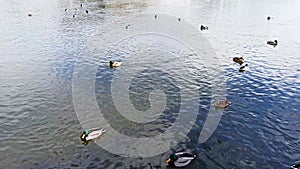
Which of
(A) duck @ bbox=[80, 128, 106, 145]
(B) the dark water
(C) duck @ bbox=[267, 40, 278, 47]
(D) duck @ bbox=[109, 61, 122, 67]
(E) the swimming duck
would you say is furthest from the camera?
(C) duck @ bbox=[267, 40, 278, 47]

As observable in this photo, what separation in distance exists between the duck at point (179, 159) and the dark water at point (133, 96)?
16.7 inches

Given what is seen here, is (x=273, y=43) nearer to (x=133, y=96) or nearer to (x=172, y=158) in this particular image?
(x=133, y=96)

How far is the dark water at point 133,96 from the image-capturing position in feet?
55.2

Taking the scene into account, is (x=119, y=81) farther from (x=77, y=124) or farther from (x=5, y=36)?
(x=5, y=36)

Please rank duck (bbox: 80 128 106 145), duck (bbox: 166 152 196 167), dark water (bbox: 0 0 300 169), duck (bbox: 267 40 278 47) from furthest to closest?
duck (bbox: 267 40 278 47)
duck (bbox: 80 128 106 145)
dark water (bbox: 0 0 300 169)
duck (bbox: 166 152 196 167)

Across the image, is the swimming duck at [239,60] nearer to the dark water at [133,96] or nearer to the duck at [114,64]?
the dark water at [133,96]

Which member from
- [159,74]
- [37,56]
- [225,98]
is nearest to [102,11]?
[37,56]

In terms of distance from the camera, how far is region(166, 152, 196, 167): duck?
52.6ft

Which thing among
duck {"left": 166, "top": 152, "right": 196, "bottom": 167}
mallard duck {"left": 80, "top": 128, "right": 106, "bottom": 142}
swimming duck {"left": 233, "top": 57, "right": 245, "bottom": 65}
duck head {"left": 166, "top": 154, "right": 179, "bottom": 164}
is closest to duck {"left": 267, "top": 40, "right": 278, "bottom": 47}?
swimming duck {"left": 233, "top": 57, "right": 245, "bottom": 65}

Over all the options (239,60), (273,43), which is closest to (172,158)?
(239,60)

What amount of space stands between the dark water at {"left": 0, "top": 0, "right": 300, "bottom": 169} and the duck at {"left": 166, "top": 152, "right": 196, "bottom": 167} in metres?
0.43

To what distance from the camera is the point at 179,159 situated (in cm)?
1614

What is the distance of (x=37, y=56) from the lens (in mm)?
35594

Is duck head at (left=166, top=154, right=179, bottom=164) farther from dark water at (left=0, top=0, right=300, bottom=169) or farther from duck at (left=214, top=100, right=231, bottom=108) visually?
duck at (left=214, top=100, right=231, bottom=108)
